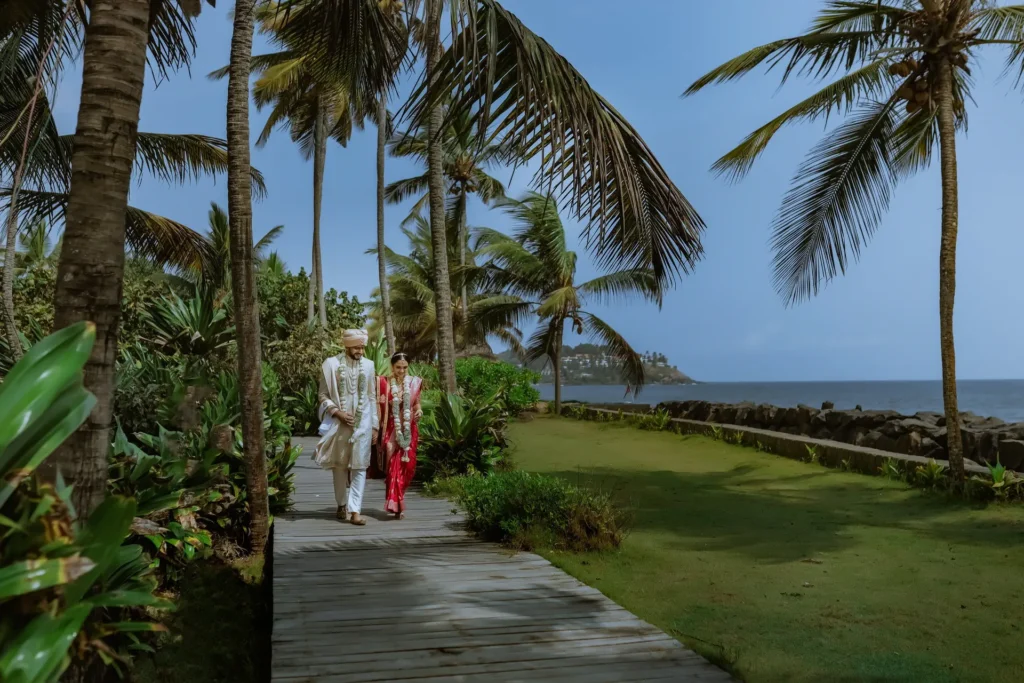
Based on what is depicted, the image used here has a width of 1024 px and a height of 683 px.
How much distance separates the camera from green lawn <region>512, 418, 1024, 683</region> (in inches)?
178

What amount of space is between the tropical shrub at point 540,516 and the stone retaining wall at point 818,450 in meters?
5.31

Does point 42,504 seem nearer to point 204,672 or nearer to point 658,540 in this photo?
point 204,672

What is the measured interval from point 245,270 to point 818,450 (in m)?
8.91

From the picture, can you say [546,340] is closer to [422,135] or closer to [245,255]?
[422,135]

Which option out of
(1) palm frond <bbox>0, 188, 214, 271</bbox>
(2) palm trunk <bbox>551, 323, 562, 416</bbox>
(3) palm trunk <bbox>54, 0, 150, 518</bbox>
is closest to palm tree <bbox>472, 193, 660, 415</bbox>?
(2) palm trunk <bbox>551, 323, 562, 416</bbox>

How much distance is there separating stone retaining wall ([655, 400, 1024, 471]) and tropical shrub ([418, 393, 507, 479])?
604 centimetres

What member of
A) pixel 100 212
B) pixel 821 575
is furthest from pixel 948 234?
pixel 100 212

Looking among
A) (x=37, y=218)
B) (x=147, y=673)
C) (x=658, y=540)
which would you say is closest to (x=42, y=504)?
(x=147, y=673)

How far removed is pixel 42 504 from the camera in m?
1.44

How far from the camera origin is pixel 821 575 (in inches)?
252

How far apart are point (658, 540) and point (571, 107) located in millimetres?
4016

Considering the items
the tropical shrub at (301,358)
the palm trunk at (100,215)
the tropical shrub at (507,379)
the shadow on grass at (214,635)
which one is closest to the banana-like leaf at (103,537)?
the palm trunk at (100,215)

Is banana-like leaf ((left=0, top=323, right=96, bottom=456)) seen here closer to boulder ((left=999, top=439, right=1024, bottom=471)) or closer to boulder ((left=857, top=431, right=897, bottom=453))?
boulder ((left=999, top=439, right=1024, bottom=471))

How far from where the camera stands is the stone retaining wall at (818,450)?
1088 centimetres
